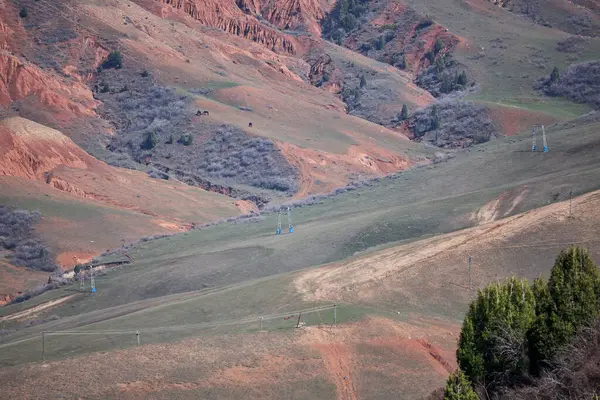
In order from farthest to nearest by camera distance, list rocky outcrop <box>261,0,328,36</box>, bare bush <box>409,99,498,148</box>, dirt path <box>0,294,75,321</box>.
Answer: rocky outcrop <box>261,0,328,36</box> < bare bush <box>409,99,498,148</box> < dirt path <box>0,294,75,321</box>

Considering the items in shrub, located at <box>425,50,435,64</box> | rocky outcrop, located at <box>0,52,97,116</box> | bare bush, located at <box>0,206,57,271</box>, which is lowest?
bare bush, located at <box>0,206,57,271</box>

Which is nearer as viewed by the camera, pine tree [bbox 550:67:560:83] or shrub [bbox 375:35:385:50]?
pine tree [bbox 550:67:560:83]

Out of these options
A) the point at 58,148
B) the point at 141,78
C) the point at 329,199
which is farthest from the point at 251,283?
the point at 141,78

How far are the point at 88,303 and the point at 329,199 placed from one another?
1168 inches

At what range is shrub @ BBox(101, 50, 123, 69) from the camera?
4316 inches

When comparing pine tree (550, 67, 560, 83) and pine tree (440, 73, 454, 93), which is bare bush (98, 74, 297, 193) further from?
pine tree (550, 67, 560, 83)

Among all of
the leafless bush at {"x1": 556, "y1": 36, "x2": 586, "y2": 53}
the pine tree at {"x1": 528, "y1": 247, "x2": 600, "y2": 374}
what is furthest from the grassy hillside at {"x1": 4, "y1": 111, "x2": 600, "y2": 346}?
the leafless bush at {"x1": 556, "y1": 36, "x2": 586, "y2": 53}

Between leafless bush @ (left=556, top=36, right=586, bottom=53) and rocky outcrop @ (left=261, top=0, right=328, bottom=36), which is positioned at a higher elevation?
leafless bush @ (left=556, top=36, right=586, bottom=53)

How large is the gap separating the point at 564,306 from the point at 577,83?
10147 cm

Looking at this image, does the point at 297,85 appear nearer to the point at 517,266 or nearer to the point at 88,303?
the point at 88,303

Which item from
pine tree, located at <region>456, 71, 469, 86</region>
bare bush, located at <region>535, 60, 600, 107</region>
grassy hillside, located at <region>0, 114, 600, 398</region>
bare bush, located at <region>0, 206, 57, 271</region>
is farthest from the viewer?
pine tree, located at <region>456, 71, 469, 86</region>

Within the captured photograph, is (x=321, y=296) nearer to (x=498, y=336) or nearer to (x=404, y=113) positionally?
(x=498, y=336)

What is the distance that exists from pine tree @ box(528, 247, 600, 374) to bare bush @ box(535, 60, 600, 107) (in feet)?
308

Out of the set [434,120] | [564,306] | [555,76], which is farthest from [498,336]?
[555,76]
